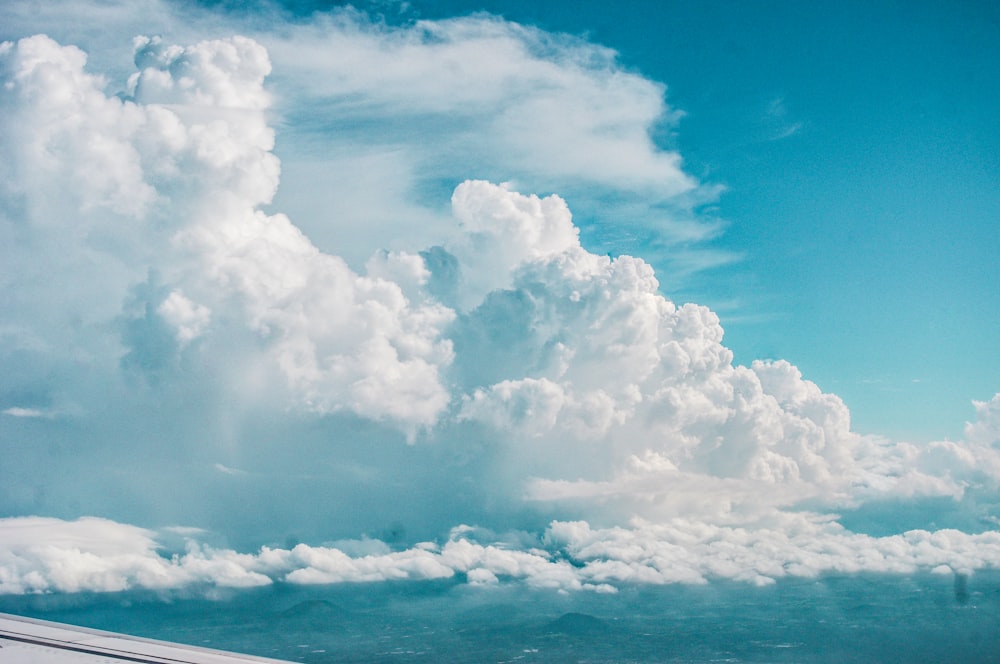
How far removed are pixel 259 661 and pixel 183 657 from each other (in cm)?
233

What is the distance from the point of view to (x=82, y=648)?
→ 19.9 m

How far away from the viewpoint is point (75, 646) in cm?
2011

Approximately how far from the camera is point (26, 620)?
23.3 meters

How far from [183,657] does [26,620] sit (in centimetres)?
747

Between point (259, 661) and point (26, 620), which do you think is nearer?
point (259, 661)

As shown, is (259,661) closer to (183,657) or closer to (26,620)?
(183,657)

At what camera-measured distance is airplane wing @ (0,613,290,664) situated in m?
18.6

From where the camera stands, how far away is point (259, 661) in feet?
64.1

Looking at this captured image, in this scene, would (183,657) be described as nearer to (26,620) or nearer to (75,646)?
(75,646)

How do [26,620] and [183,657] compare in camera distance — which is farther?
[26,620]

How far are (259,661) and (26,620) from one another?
973 centimetres

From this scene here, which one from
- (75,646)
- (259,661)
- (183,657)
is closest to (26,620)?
(75,646)

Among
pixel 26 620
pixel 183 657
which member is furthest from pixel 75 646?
pixel 26 620

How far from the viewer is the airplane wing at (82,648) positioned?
18.6 metres
